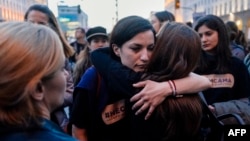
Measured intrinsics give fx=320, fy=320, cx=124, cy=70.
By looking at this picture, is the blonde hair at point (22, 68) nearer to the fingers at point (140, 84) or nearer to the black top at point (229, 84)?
the fingers at point (140, 84)

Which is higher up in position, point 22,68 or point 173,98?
point 22,68

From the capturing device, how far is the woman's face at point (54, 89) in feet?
4.13

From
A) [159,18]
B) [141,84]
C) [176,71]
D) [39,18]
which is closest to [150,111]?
[141,84]

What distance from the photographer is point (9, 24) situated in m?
1.25

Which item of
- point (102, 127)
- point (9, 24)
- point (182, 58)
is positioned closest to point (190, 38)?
point (182, 58)

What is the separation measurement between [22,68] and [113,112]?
38.1 inches

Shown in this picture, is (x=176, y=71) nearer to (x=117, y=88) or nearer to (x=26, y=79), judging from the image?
(x=117, y=88)

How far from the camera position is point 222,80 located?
9.54ft

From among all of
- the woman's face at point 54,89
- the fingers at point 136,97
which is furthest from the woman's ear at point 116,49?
the woman's face at point 54,89

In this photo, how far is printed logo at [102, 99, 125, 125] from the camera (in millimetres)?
1988

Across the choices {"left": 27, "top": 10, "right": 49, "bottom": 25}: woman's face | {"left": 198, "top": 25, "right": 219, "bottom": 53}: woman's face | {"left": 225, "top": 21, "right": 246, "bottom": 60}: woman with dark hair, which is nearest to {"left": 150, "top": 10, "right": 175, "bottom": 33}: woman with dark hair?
{"left": 225, "top": 21, "right": 246, "bottom": 60}: woman with dark hair

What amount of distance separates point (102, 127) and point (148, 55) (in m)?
0.54

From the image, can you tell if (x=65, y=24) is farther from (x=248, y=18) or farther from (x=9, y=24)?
(x=9, y=24)

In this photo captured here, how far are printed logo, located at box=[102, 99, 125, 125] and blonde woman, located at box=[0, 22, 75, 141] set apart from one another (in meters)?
0.75
